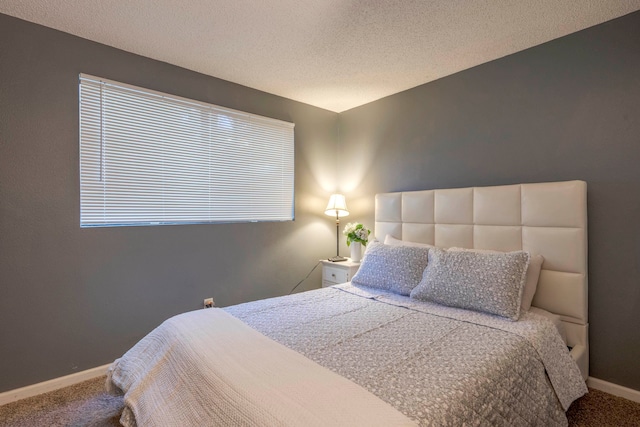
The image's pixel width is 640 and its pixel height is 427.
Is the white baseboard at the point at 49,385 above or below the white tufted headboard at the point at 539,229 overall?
below

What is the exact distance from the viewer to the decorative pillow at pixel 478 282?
189 cm

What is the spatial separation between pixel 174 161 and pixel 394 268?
79.4 inches

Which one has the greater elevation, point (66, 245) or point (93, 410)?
point (66, 245)

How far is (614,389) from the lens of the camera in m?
2.04

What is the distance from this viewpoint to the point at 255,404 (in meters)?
1.03

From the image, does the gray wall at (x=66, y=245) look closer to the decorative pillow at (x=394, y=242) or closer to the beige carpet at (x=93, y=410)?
the beige carpet at (x=93, y=410)

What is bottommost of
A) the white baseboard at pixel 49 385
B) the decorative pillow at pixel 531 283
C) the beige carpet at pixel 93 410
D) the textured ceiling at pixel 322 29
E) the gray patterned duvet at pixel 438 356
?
the beige carpet at pixel 93 410

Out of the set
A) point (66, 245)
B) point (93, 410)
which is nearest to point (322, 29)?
point (66, 245)

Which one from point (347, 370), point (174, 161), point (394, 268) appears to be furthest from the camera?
point (174, 161)

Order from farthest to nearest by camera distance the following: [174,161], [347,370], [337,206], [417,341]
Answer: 1. [337,206]
2. [174,161]
3. [417,341]
4. [347,370]

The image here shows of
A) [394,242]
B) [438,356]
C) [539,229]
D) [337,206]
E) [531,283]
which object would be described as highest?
[337,206]

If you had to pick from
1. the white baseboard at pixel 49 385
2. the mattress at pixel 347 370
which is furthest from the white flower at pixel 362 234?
the white baseboard at pixel 49 385

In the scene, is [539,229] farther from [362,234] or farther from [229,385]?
[229,385]

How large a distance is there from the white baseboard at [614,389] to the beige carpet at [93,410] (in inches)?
1.2
